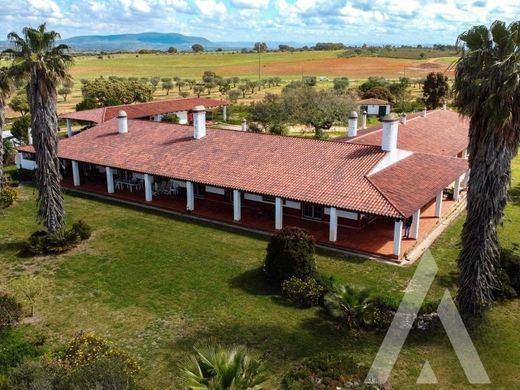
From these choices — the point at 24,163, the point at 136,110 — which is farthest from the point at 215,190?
the point at 136,110

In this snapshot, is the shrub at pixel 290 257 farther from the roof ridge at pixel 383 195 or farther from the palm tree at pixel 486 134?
the palm tree at pixel 486 134

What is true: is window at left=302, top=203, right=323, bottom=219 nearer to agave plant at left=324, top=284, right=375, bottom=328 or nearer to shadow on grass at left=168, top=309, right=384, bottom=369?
agave plant at left=324, top=284, right=375, bottom=328

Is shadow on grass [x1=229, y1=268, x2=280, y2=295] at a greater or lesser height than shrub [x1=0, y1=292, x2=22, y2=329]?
lesser

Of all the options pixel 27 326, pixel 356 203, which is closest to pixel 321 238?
pixel 356 203

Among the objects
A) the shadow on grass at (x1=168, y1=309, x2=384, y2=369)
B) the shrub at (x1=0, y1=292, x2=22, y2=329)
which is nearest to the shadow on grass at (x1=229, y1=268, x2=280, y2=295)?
the shadow on grass at (x1=168, y1=309, x2=384, y2=369)

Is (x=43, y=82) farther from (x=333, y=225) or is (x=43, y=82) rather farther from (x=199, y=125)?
(x=333, y=225)

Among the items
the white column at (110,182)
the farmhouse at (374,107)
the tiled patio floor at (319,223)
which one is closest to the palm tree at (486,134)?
the tiled patio floor at (319,223)
